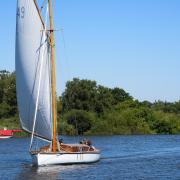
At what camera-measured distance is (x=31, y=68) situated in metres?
51.6

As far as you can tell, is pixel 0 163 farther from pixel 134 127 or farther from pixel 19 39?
pixel 134 127

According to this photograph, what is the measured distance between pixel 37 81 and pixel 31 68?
4.12 ft

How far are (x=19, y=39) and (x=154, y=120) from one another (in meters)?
89.7

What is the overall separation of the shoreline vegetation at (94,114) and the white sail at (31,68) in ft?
227

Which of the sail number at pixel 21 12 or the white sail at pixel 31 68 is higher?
the sail number at pixel 21 12

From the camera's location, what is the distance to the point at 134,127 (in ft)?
441

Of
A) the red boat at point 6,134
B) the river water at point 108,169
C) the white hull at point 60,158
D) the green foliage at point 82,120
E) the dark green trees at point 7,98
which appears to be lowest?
the river water at point 108,169

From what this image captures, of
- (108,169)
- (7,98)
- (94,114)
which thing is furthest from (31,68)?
(7,98)

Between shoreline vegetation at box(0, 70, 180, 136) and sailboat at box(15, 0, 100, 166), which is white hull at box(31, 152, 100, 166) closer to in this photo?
sailboat at box(15, 0, 100, 166)

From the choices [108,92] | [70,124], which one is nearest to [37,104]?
[70,124]

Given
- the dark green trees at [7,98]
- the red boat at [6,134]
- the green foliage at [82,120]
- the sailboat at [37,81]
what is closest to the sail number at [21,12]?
the sailboat at [37,81]

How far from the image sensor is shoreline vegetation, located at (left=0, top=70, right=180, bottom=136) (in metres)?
130

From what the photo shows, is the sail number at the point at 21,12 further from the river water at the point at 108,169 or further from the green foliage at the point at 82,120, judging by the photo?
the green foliage at the point at 82,120

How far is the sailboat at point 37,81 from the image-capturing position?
51.5m
